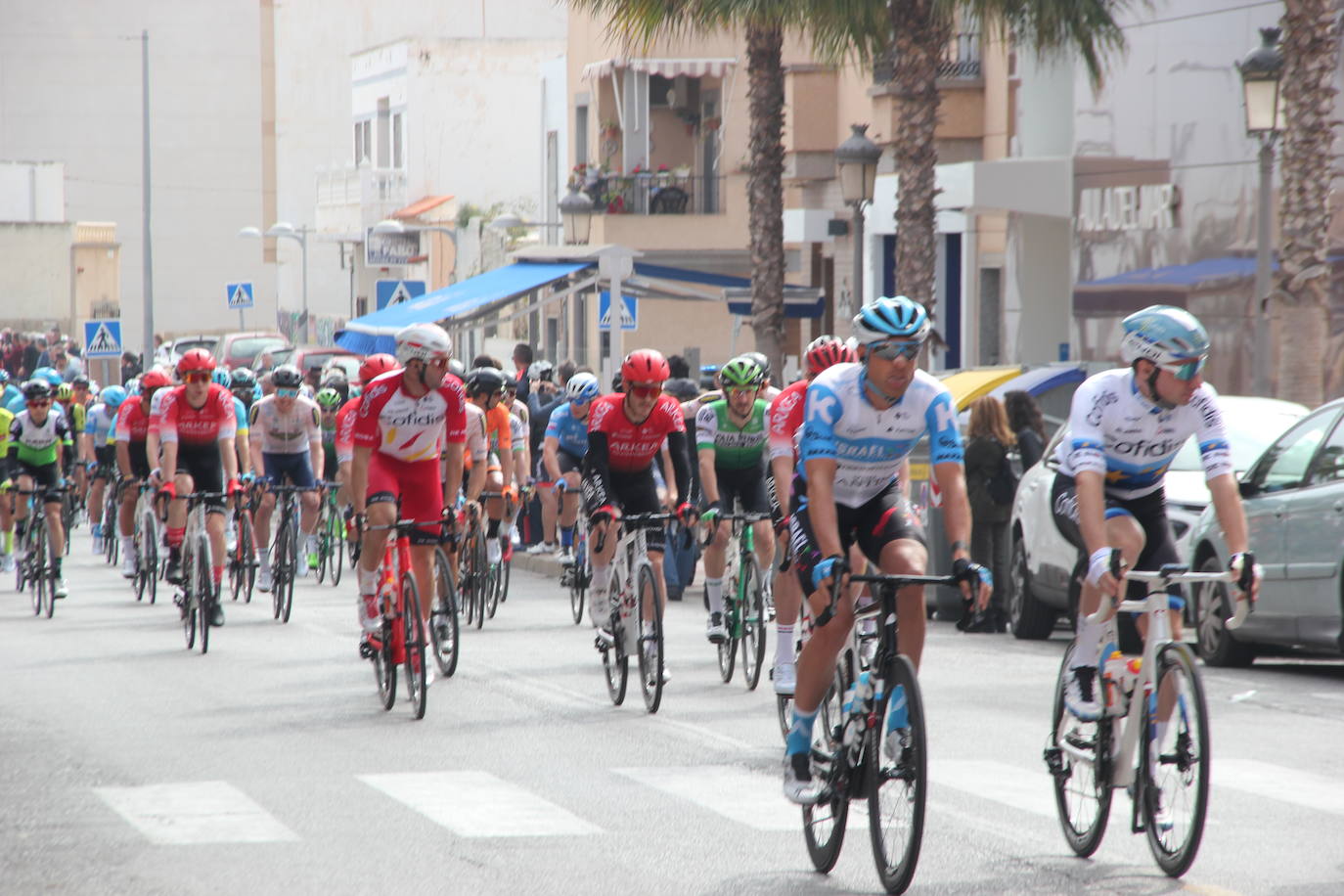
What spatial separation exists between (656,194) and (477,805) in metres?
33.6

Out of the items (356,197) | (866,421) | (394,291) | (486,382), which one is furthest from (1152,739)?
(356,197)

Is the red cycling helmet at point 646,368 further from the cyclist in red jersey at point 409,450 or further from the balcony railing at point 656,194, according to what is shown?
the balcony railing at point 656,194

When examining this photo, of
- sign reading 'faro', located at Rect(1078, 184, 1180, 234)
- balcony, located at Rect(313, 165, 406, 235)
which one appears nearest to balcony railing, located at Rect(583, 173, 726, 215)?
sign reading 'faro', located at Rect(1078, 184, 1180, 234)

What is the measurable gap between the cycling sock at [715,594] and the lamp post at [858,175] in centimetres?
1090

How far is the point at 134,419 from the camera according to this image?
20125 mm

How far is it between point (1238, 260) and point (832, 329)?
14189 millimetres

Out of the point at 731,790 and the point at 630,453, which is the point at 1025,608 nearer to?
the point at 630,453

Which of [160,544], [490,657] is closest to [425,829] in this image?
[490,657]

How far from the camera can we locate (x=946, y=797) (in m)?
9.09

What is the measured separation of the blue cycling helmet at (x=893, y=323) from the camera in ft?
24.4

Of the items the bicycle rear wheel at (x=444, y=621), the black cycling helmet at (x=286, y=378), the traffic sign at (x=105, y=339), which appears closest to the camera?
the bicycle rear wheel at (x=444, y=621)

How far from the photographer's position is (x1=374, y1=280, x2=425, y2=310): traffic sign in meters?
38.2

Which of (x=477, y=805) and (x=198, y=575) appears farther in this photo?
(x=198, y=575)

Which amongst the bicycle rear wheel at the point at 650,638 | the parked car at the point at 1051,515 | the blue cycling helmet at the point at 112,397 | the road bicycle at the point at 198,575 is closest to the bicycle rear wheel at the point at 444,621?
the bicycle rear wheel at the point at 650,638
